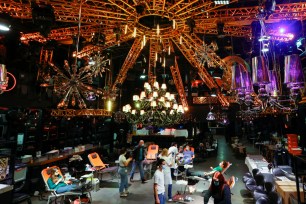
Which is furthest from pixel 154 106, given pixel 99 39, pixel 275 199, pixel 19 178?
pixel 275 199

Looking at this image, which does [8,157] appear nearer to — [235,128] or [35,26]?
[35,26]

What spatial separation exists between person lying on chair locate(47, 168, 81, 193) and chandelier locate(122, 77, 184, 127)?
4402 millimetres

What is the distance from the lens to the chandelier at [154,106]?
920cm

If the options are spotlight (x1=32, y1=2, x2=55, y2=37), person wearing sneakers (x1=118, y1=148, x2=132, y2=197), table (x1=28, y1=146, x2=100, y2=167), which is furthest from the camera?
table (x1=28, y1=146, x2=100, y2=167)

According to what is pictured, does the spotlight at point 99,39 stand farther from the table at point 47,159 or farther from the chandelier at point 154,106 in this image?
the table at point 47,159

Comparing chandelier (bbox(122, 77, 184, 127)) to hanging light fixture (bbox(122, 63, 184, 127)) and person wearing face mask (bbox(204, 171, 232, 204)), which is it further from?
person wearing face mask (bbox(204, 171, 232, 204))

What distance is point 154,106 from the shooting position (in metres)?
9.44

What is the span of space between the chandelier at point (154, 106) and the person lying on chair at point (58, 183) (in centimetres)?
440

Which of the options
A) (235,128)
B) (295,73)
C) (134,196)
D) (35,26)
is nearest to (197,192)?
(134,196)

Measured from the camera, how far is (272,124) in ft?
65.9

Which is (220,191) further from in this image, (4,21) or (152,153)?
(152,153)

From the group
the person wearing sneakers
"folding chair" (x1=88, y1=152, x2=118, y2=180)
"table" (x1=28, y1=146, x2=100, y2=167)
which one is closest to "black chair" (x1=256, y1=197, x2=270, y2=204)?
the person wearing sneakers

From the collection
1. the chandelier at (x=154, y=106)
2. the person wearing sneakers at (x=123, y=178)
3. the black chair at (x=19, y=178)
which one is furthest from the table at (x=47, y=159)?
the chandelier at (x=154, y=106)

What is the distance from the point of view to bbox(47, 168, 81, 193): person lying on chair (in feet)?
20.3
